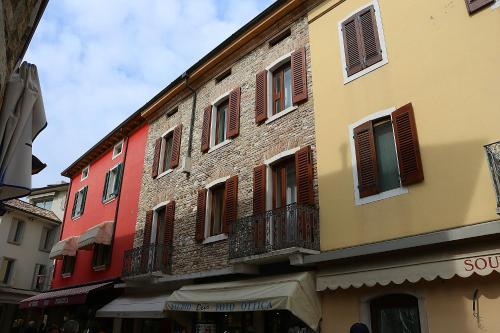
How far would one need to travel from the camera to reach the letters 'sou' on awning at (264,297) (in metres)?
8.28

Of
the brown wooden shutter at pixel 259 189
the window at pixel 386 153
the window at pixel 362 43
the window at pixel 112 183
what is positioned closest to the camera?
the window at pixel 386 153

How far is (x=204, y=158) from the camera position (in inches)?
538

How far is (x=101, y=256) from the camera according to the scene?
1831cm

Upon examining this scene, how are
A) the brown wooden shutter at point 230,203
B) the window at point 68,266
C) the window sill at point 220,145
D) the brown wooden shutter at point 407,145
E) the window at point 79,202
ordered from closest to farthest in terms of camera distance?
the brown wooden shutter at point 407,145, the brown wooden shutter at point 230,203, the window sill at point 220,145, the window at point 68,266, the window at point 79,202

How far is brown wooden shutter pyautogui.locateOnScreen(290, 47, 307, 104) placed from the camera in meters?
10.8

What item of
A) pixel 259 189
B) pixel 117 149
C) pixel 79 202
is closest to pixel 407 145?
pixel 259 189

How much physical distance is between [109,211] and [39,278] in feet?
52.8

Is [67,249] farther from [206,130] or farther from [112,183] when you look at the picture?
[206,130]

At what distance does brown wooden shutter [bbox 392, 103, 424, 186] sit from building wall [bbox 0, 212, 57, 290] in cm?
2846

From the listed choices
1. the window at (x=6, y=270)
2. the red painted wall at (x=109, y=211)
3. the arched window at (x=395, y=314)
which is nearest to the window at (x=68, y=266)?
the red painted wall at (x=109, y=211)

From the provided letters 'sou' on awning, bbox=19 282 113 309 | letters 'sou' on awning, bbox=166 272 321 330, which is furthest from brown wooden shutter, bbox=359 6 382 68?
letters 'sou' on awning, bbox=19 282 113 309

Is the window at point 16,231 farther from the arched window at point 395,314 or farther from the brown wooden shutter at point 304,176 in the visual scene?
the arched window at point 395,314

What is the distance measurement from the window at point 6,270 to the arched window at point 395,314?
28.5 m

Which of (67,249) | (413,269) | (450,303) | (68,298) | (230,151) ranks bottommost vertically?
(450,303)
